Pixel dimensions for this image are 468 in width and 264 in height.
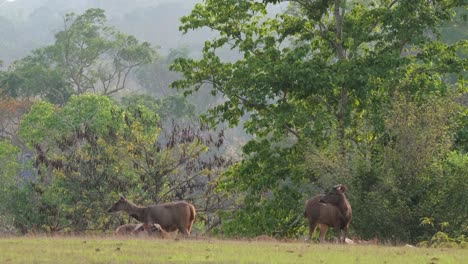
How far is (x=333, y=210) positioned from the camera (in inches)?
829

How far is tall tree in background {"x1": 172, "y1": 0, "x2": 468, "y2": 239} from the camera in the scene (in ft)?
87.6

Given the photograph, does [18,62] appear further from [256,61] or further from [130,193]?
[256,61]

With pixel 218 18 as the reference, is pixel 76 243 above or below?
below

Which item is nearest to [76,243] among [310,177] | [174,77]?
[310,177]

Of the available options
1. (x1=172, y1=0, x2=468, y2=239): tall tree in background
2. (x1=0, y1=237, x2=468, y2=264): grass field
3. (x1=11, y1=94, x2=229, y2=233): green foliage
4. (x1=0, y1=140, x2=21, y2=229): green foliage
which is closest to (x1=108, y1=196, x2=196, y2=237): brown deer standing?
(x1=172, y1=0, x2=468, y2=239): tall tree in background

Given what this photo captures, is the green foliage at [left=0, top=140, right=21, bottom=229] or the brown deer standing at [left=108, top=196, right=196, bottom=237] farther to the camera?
the green foliage at [left=0, top=140, right=21, bottom=229]

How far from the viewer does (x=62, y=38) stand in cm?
7762

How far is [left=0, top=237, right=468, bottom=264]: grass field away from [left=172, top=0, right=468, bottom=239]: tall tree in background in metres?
7.25

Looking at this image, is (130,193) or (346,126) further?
(130,193)

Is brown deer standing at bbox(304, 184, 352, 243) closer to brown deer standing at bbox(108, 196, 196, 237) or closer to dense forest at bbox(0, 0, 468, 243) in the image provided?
dense forest at bbox(0, 0, 468, 243)

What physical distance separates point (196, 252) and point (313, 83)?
1173cm

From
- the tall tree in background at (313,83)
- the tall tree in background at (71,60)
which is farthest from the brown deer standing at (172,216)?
the tall tree in background at (71,60)

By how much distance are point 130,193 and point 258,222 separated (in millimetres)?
10812

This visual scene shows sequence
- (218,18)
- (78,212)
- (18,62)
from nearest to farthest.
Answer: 1. (218,18)
2. (78,212)
3. (18,62)
